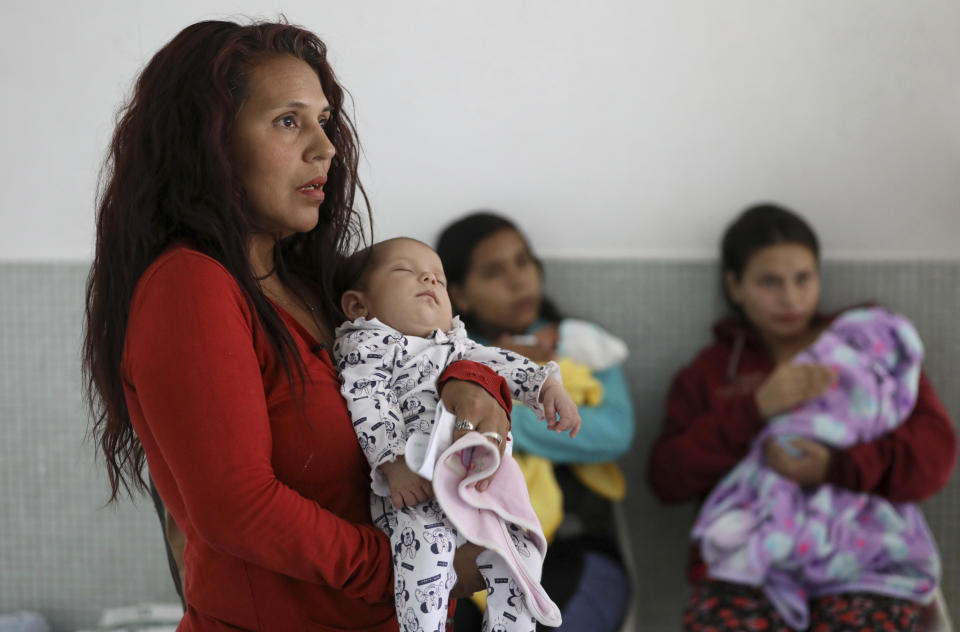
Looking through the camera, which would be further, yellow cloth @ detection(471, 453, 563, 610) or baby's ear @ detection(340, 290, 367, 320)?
yellow cloth @ detection(471, 453, 563, 610)

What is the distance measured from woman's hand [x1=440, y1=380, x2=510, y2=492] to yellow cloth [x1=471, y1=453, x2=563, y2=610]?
1.15 m

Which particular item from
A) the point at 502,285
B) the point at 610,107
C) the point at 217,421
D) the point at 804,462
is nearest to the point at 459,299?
the point at 502,285

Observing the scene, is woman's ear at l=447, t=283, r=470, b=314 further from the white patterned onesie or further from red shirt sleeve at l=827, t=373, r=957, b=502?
the white patterned onesie

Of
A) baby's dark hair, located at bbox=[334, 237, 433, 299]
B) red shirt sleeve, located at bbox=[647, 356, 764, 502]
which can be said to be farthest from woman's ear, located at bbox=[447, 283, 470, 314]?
baby's dark hair, located at bbox=[334, 237, 433, 299]

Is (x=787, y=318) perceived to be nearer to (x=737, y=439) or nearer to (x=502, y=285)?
(x=737, y=439)

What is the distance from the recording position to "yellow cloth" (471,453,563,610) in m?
2.29

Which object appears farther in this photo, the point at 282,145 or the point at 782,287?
the point at 782,287

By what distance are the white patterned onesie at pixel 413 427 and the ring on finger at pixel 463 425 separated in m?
0.05

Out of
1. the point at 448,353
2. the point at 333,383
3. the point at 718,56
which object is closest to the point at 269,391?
the point at 333,383

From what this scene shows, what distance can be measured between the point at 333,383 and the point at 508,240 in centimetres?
146

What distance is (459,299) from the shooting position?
8.57 feet

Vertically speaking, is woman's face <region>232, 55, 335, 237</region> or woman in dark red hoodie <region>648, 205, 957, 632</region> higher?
woman's face <region>232, 55, 335, 237</region>

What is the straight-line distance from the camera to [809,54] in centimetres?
269

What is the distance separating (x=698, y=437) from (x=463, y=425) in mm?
1539
